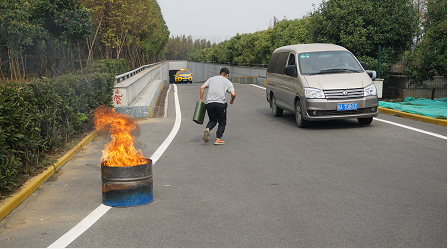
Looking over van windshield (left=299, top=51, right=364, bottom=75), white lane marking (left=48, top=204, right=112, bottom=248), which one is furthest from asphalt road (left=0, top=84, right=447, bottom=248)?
van windshield (left=299, top=51, right=364, bottom=75)

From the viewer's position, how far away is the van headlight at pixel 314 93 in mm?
11117

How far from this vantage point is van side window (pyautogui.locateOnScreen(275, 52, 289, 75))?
43.4ft

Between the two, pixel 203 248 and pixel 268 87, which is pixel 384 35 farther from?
pixel 203 248

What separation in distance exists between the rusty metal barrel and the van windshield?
24.2ft

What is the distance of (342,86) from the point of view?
36.6 ft

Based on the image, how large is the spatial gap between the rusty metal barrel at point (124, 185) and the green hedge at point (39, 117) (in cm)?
133

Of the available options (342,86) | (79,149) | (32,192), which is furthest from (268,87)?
(32,192)

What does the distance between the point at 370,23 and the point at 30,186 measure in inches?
734

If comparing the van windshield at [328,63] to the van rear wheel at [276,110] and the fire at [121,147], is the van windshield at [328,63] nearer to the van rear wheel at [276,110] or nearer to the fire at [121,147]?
the van rear wheel at [276,110]

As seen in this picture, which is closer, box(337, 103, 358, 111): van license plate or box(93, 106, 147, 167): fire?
box(93, 106, 147, 167): fire

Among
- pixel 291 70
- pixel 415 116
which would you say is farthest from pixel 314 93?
pixel 415 116

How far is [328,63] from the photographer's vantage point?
12172mm

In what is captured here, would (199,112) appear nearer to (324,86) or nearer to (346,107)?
(324,86)

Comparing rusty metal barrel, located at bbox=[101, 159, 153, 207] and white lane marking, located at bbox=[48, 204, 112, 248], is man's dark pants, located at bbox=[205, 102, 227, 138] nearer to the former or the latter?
rusty metal barrel, located at bbox=[101, 159, 153, 207]
